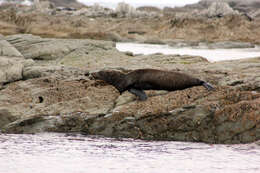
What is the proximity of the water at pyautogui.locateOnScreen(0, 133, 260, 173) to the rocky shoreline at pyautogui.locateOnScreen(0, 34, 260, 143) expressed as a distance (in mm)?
421

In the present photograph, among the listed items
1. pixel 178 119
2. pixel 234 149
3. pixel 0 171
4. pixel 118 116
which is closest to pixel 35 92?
pixel 118 116

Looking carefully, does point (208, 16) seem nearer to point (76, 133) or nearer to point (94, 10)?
point (94, 10)

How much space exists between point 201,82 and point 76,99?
3.10 meters

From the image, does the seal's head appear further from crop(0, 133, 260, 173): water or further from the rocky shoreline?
crop(0, 133, 260, 173): water

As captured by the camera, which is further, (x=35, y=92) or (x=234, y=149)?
(x=35, y=92)

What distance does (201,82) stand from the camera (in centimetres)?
948

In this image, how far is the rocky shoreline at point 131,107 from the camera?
826cm

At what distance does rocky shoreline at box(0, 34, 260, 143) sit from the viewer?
8258mm

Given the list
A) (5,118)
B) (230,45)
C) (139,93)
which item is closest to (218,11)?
(230,45)

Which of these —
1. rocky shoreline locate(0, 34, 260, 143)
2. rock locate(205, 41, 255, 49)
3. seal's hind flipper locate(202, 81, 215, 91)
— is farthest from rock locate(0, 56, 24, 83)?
rock locate(205, 41, 255, 49)

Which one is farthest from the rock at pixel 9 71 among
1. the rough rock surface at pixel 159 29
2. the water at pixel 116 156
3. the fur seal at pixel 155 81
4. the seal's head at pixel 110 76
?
the rough rock surface at pixel 159 29

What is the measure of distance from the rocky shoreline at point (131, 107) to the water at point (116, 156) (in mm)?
421

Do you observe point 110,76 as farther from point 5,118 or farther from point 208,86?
point 5,118

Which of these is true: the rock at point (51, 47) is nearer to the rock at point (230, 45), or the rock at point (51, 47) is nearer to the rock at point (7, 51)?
the rock at point (7, 51)
